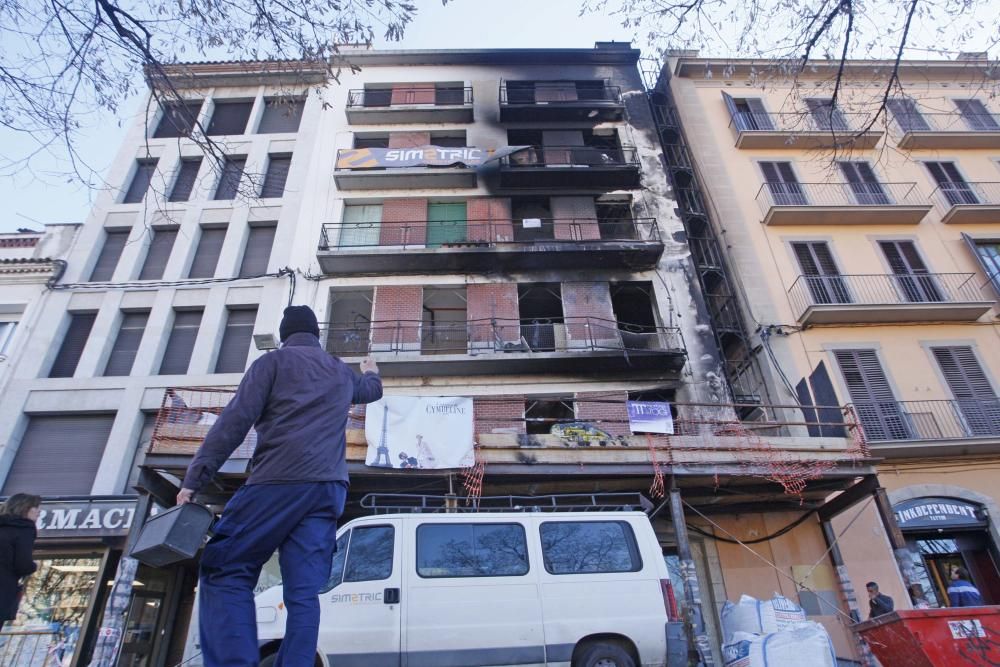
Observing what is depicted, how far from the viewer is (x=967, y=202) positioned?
17.8 meters

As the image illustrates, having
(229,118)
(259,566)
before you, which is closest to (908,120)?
(229,118)

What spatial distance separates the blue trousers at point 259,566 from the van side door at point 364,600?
3491 mm

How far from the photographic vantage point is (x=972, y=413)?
13992 mm

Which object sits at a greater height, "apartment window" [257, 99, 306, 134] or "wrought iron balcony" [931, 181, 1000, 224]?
"apartment window" [257, 99, 306, 134]

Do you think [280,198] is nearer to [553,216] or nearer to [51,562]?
[553,216]

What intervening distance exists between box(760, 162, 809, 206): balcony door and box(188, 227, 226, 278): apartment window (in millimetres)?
16836

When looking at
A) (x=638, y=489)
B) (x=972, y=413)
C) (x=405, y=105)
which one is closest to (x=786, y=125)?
(x=972, y=413)

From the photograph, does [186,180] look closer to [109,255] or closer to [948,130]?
[109,255]

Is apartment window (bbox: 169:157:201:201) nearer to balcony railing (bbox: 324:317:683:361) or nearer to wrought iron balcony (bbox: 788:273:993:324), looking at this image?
balcony railing (bbox: 324:317:683:361)

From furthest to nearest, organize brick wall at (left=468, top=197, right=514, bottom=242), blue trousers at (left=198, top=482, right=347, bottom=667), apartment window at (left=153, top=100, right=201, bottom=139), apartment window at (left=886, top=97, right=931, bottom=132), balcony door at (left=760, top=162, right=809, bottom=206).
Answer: apartment window at (left=886, top=97, right=931, bottom=132) → balcony door at (left=760, top=162, right=809, bottom=206) → brick wall at (left=468, top=197, right=514, bottom=242) → apartment window at (left=153, top=100, right=201, bottom=139) → blue trousers at (left=198, top=482, right=347, bottom=667)

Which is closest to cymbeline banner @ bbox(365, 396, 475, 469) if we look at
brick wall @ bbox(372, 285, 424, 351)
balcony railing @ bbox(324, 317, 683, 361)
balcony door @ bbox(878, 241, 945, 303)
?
balcony railing @ bbox(324, 317, 683, 361)

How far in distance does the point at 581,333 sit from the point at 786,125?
10.7 meters

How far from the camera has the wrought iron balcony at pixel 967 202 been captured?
17.1 metres

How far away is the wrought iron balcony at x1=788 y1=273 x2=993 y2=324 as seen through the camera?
15.0m
